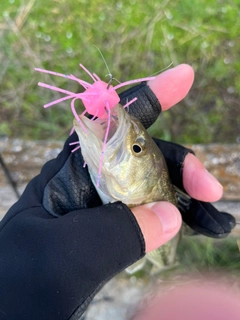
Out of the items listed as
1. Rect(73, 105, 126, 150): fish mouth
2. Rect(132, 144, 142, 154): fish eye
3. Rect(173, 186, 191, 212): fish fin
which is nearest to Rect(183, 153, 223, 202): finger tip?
Rect(173, 186, 191, 212): fish fin

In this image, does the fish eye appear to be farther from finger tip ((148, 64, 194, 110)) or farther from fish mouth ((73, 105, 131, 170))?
finger tip ((148, 64, 194, 110))

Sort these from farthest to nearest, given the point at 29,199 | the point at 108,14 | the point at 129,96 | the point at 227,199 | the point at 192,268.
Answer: the point at 108,14 < the point at 227,199 < the point at 192,268 < the point at 129,96 < the point at 29,199

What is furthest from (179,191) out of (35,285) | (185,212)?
(35,285)

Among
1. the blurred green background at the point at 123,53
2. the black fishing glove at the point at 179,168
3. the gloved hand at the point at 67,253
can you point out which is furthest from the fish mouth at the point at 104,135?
the blurred green background at the point at 123,53

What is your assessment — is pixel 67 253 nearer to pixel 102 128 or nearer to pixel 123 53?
pixel 102 128

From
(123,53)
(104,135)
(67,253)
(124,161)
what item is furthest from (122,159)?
(123,53)

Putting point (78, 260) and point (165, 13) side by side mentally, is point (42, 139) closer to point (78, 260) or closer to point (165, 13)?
point (165, 13)

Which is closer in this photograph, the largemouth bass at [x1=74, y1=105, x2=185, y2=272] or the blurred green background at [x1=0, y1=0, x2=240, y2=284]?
the largemouth bass at [x1=74, y1=105, x2=185, y2=272]
